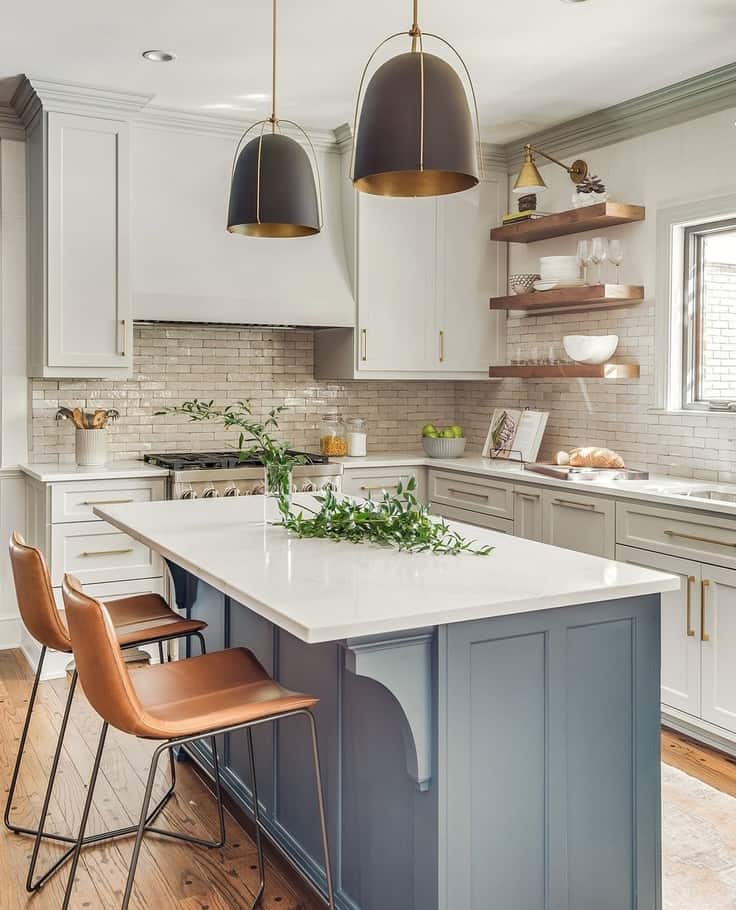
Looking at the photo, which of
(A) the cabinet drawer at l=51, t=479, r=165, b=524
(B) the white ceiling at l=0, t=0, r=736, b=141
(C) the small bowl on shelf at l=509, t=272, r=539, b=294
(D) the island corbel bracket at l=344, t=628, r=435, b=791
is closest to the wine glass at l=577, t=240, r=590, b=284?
(C) the small bowl on shelf at l=509, t=272, r=539, b=294

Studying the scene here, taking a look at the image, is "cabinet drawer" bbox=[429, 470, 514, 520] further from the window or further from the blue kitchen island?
the blue kitchen island

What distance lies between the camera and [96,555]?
441 cm

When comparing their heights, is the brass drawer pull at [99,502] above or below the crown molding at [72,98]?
below

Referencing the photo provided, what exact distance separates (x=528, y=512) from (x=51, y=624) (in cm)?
252

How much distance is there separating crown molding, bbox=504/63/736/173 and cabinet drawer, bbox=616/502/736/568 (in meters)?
1.84

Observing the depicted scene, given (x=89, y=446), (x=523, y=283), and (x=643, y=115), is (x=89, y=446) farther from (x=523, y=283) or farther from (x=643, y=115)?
(x=643, y=115)

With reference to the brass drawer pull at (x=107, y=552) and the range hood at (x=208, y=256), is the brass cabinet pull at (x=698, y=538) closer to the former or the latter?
the range hood at (x=208, y=256)

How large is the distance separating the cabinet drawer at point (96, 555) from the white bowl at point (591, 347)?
2348 millimetres

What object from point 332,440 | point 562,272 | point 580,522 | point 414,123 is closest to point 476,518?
point 580,522

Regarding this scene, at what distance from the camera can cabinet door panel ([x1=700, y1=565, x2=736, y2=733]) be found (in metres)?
3.46

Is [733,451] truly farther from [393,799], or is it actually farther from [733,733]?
[393,799]

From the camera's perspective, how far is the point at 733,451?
410 cm

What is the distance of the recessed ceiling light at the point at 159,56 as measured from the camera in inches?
154

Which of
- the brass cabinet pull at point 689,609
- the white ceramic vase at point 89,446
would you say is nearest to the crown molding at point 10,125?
the white ceramic vase at point 89,446
